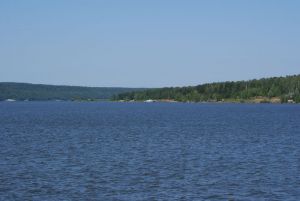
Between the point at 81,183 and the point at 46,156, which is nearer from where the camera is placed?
the point at 81,183

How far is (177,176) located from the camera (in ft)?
153

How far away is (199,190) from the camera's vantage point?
4100 cm

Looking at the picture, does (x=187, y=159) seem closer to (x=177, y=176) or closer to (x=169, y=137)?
(x=177, y=176)

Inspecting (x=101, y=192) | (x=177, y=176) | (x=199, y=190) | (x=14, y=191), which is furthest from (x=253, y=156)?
(x=14, y=191)

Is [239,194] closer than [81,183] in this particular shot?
Yes

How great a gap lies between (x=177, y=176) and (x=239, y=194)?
806 cm

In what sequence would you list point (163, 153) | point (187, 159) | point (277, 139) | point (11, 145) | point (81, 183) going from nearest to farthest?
point (81, 183) → point (187, 159) → point (163, 153) → point (11, 145) → point (277, 139)

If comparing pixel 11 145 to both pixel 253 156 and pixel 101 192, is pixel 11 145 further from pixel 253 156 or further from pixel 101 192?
pixel 101 192

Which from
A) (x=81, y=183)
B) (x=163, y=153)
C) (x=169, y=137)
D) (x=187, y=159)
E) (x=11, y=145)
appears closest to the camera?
(x=81, y=183)

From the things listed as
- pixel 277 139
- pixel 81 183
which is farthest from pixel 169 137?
pixel 81 183

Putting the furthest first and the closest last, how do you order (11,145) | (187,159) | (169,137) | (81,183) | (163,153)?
(169,137)
(11,145)
(163,153)
(187,159)
(81,183)

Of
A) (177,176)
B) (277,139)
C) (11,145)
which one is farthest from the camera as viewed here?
(277,139)

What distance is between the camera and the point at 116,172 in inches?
1918

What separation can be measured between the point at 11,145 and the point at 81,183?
32.0m
